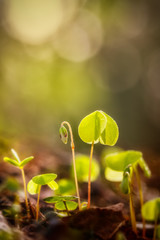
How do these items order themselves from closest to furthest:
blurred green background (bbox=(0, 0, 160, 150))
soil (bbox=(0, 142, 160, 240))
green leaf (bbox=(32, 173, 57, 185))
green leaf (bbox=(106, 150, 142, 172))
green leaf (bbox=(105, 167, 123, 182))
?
soil (bbox=(0, 142, 160, 240)), green leaf (bbox=(32, 173, 57, 185)), green leaf (bbox=(106, 150, 142, 172)), green leaf (bbox=(105, 167, 123, 182)), blurred green background (bbox=(0, 0, 160, 150))

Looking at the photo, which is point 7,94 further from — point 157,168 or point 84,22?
point 157,168

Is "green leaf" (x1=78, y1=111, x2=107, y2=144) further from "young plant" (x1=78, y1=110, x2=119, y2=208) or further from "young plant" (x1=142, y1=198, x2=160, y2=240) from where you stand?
"young plant" (x1=142, y1=198, x2=160, y2=240)

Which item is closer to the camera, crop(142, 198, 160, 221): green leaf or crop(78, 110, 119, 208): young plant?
crop(142, 198, 160, 221): green leaf

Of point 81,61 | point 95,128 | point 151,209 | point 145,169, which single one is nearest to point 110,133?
point 95,128

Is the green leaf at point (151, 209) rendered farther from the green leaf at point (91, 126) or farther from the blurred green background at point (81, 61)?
the blurred green background at point (81, 61)

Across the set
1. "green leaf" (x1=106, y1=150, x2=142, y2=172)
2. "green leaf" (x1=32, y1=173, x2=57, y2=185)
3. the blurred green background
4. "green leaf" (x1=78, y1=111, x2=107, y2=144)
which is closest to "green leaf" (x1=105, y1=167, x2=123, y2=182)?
"green leaf" (x1=106, y1=150, x2=142, y2=172)

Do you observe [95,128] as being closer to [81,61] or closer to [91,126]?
[91,126]

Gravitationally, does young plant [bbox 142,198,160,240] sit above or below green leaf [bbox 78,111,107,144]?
below
